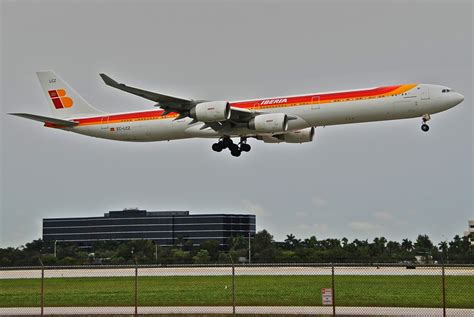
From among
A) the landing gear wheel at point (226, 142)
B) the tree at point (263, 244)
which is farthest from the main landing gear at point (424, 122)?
the tree at point (263, 244)

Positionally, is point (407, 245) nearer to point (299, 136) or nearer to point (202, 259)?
point (202, 259)

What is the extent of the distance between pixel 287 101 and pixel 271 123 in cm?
206

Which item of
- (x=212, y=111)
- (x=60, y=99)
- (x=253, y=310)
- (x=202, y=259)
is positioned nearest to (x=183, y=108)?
(x=212, y=111)

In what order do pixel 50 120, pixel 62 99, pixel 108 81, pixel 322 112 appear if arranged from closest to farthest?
pixel 108 81 → pixel 322 112 → pixel 50 120 → pixel 62 99

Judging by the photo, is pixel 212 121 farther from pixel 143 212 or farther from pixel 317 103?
pixel 143 212

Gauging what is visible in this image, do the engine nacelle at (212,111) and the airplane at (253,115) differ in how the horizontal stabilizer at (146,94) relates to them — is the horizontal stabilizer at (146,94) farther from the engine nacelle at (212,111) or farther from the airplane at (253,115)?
the engine nacelle at (212,111)

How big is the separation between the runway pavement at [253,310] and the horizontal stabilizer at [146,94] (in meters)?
17.6

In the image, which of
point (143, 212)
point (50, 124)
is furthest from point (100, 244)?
point (50, 124)

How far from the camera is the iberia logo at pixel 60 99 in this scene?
211 feet

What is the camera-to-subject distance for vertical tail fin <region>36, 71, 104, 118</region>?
62.9 m

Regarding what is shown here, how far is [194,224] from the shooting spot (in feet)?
545

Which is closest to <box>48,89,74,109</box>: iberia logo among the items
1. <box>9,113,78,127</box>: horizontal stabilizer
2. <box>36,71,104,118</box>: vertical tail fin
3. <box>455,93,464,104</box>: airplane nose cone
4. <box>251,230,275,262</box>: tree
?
<box>36,71,104,118</box>: vertical tail fin

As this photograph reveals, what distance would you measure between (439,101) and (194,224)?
121 meters

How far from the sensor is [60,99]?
214 feet
